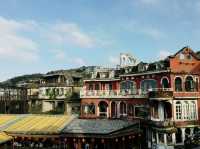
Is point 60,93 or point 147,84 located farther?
point 60,93

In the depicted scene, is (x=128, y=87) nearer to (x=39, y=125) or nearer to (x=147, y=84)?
(x=147, y=84)

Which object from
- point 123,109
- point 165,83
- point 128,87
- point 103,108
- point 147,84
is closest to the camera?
point 165,83

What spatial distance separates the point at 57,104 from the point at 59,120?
860 inches

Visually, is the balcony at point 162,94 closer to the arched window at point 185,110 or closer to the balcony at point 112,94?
the arched window at point 185,110

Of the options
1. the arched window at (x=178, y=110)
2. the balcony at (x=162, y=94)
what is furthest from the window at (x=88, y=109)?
the arched window at (x=178, y=110)

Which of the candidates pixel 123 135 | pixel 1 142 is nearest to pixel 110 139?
pixel 123 135

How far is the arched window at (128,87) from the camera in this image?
150ft

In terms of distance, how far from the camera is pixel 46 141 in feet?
127

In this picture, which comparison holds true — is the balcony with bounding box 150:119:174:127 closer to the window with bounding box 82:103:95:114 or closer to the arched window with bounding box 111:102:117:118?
the arched window with bounding box 111:102:117:118

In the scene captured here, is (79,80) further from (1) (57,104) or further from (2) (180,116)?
(2) (180,116)

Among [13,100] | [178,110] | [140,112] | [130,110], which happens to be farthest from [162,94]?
[13,100]

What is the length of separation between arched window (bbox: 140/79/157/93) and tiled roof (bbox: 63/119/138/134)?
6610 millimetres

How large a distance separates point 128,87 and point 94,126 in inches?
453

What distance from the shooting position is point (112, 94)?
47.2 meters
